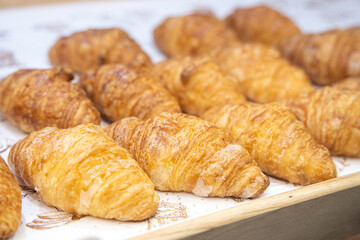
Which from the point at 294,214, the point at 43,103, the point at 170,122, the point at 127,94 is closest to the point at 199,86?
the point at 127,94

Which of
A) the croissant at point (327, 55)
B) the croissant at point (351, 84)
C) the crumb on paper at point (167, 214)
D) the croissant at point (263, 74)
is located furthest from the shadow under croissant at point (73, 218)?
the croissant at point (327, 55)

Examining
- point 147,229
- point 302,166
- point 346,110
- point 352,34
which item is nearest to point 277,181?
point 302,166

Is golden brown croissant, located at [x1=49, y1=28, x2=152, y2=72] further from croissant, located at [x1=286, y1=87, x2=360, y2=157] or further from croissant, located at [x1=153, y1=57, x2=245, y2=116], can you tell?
croissant, located at [x1=286, y1=87, x2=360, y2=157]

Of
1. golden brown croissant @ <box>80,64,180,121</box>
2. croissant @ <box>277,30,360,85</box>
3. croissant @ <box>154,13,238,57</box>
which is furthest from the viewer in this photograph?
croissant @ <box>154,13,238,57</box>

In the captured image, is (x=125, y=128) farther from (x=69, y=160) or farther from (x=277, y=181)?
(x=277, y=181)

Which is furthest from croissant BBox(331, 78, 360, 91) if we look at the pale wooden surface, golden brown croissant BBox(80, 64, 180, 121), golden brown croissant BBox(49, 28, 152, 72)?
golden brown croissant BBox(49, 28, 152, 72)

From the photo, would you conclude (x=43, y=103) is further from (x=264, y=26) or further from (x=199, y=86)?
(x=264, y=26)
